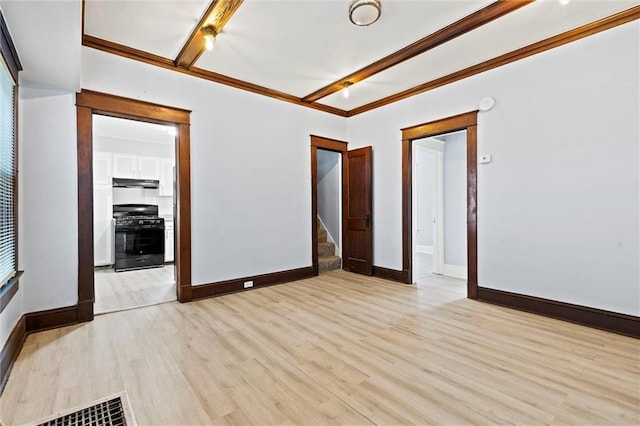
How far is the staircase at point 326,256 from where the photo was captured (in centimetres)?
544

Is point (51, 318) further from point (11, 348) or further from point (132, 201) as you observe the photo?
point (132, 201)

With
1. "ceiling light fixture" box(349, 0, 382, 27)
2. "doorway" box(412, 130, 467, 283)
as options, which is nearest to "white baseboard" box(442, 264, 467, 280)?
"doorway" box(412, 130, 467, 283)

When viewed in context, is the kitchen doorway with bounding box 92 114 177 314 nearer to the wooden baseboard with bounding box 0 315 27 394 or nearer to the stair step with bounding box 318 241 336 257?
the wooden baseboard with bounding box 0 315 27 394

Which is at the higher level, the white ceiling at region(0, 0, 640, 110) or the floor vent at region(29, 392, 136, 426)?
the white ceiling at region(0, 0, 640, 110)

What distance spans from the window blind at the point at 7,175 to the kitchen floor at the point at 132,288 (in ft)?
3.88

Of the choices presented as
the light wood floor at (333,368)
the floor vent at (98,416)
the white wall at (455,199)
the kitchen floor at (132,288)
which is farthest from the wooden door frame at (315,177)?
the floor vent at (98,416)

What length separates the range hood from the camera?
622 centimetres

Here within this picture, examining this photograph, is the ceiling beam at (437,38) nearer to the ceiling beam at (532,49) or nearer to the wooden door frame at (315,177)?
the ceiling beam at (532,49)

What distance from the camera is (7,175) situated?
2441 mm

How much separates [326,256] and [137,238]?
12.1 ft

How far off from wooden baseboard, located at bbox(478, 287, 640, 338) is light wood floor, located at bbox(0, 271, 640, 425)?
128mm

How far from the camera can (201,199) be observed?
3.86 metres

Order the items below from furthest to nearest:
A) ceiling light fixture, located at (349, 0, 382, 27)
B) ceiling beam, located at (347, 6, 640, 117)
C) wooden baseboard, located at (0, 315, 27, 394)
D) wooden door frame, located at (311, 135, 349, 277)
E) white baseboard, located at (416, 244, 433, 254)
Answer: white baseboard, located at (416, 244, 433, 254)
wooden door frame, located at (311, 135, 349, 277)
ceiling beam, located at (347, 6, 640, 117)
ceiling light fixture, located at (349, 0, 382, 27)
wooden baseboard, located at (0, 315, 27, 394)

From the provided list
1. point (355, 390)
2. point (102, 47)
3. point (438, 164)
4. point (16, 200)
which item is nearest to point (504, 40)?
point (438, 164)
